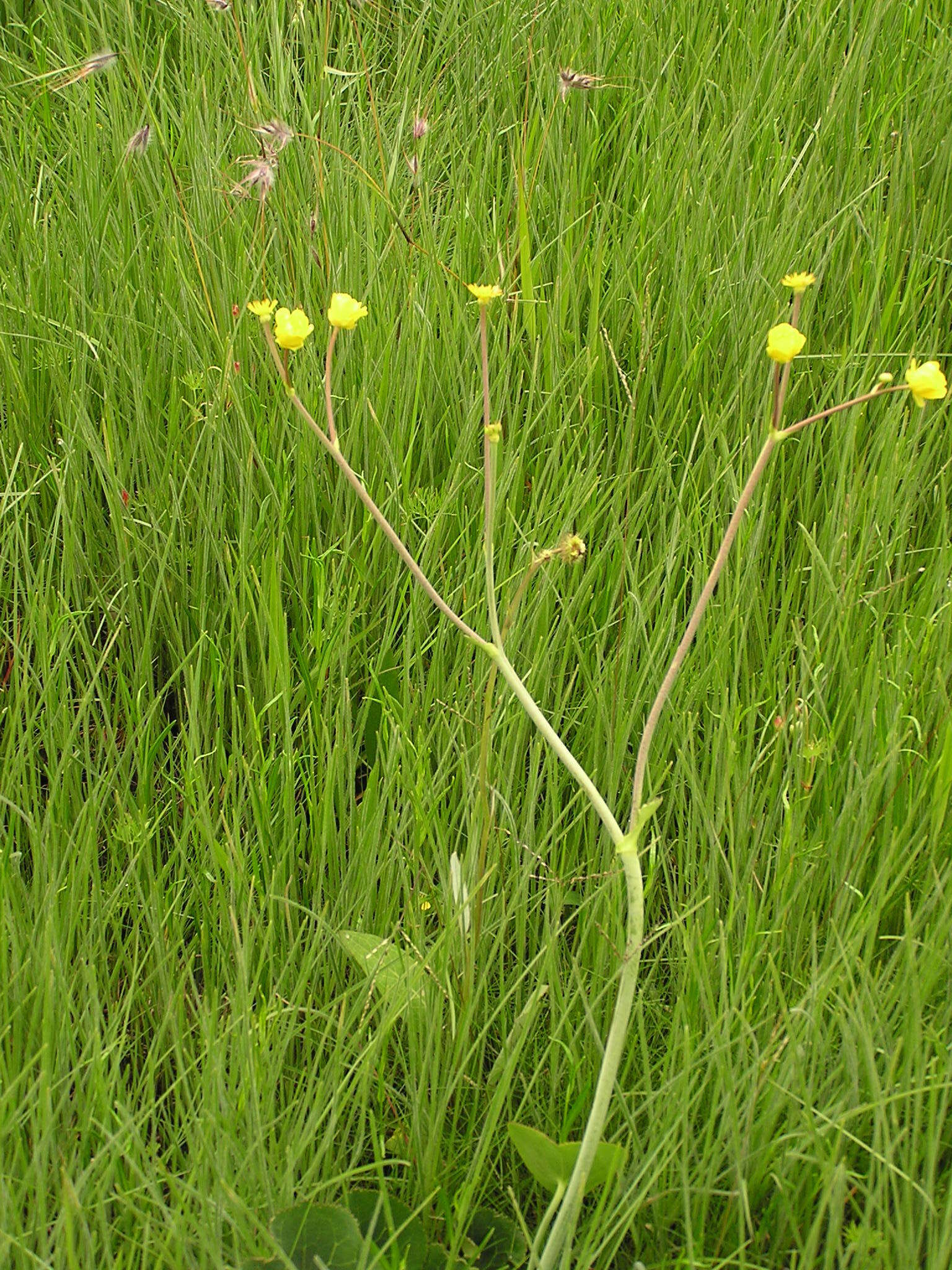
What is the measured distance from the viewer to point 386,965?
76cm

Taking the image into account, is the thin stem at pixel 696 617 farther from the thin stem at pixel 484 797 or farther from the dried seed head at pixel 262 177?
the dried seed head at pixel 262 177

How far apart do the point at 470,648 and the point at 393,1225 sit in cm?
53

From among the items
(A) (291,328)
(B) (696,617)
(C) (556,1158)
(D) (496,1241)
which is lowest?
(D) (496,1241)

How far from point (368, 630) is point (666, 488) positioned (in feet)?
1.24

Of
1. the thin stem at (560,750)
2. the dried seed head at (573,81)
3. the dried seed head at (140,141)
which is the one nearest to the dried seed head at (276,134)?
the dried seed head at (140,141)

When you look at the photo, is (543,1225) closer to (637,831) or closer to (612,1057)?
(612,1057)

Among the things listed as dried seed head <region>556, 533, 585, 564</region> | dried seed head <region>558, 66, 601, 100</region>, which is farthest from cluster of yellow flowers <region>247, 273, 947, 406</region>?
dried seed head <region>558, 66, 601, 100</region>

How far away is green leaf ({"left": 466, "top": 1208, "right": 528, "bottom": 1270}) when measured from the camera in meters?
0.69

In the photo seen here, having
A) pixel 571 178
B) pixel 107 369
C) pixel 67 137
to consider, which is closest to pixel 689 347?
pixel 571 178

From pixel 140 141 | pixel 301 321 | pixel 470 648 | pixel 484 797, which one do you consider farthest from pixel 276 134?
pixel 484 797

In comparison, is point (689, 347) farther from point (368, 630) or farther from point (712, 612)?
point (368, 630)

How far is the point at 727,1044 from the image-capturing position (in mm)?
686

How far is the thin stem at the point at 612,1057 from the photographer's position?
23.7 inches

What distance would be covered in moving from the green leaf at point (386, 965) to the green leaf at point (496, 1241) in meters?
0.15
